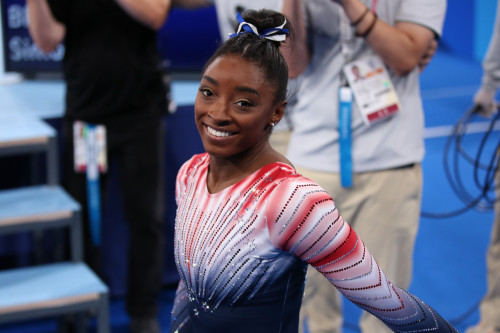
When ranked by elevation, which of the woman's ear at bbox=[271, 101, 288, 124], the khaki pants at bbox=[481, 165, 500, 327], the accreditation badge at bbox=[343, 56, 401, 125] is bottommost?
the khaki pants at bbox=[481, 165, 500, 327]

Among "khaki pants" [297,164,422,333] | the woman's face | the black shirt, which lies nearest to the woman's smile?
the woman's face

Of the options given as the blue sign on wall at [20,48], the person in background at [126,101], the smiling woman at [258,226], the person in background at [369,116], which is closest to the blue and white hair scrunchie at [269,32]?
the smiling woman at [258,226]

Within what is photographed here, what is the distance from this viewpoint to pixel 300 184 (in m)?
1.35

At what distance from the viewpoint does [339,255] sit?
1.31 m

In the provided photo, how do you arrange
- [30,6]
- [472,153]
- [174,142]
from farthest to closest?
1. [472,153]
2. [174,142]
3. [30,6]

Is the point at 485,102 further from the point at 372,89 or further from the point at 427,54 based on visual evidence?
the point at 372,89

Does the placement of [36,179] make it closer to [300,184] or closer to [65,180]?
[65,180]

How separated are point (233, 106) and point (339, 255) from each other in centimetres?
31

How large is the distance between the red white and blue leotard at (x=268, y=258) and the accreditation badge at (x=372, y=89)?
0.99m

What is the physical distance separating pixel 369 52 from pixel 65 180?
1815mm

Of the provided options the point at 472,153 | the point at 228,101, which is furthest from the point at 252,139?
the point at 472,153

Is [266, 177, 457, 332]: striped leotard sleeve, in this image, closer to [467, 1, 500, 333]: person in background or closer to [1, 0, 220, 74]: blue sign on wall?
[467, 1, 500, 333]: person in background

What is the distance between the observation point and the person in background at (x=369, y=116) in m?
2.40

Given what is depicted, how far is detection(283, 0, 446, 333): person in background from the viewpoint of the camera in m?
2.40
